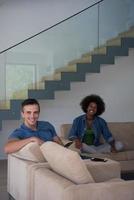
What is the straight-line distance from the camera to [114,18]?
23.0 ft

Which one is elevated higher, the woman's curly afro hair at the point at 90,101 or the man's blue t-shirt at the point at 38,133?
the woman's curly afro hair at the point at 90,101

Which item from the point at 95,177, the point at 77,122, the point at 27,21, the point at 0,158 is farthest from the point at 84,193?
the point at 27,21

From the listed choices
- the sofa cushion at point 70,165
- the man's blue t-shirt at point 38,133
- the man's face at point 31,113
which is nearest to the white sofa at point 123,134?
the man's blue t-shirt at point 38,133

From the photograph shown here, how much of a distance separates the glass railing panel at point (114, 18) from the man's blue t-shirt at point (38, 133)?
333 centimetres

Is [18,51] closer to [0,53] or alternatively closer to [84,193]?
[0,53]

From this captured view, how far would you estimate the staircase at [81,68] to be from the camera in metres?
6.28

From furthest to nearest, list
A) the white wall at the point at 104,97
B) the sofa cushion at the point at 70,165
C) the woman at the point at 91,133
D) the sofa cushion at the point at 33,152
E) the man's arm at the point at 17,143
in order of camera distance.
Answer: the white wall at the point at 104,97 < the woman at the point at 91,133 < the man's arm at the point at 17,143 < the sofa cushion at the point at 33,152 < the sofa cushion at the point at 70,165

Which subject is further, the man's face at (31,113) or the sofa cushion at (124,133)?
the sofa cushion at (124,133)

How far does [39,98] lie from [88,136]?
5.13ft

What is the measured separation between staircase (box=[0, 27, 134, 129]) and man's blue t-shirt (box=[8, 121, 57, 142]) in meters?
2.41

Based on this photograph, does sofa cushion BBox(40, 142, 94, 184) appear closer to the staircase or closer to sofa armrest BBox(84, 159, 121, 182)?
sofa armrest BBox(84, 159, 121, 182)

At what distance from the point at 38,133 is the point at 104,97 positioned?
12.0 feet

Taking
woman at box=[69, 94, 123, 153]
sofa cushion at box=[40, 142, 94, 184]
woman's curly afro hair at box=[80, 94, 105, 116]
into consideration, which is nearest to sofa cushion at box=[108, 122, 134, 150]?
woman at box=[69, 94, 123, 153]

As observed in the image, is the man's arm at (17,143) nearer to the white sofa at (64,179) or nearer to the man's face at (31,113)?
the white sofa at (64,179)
